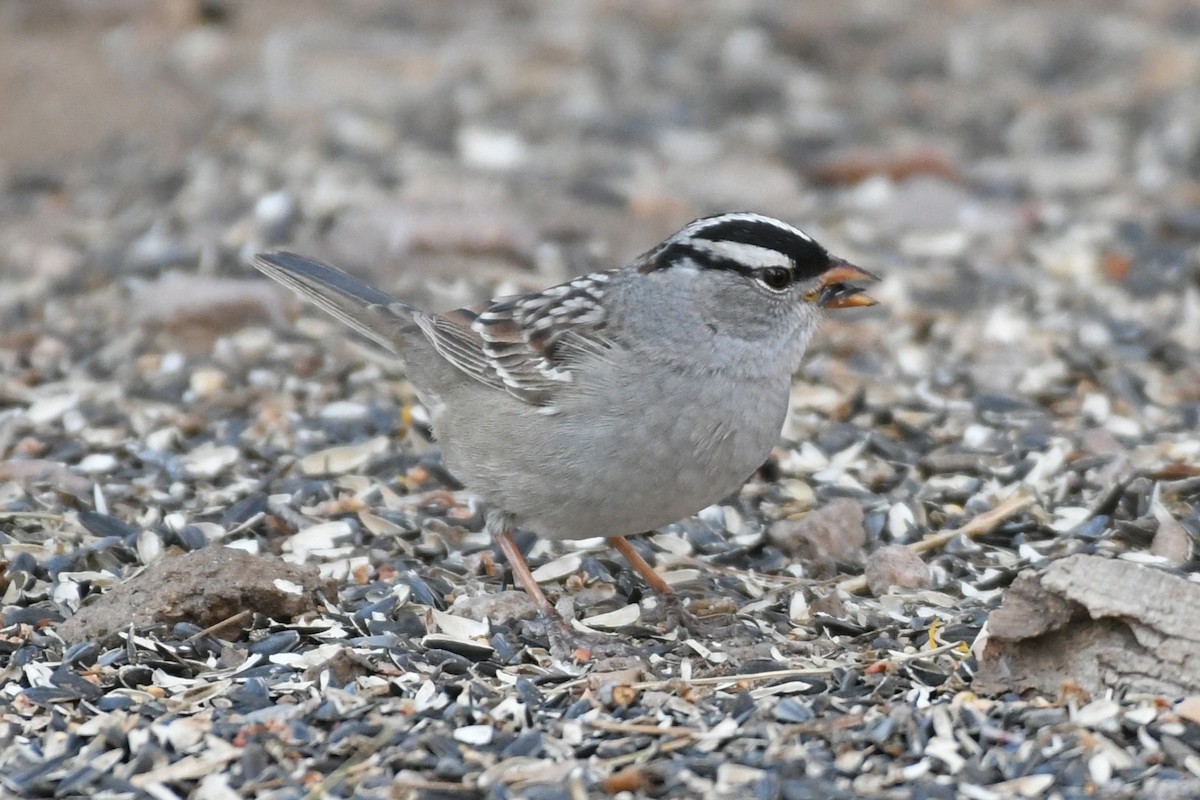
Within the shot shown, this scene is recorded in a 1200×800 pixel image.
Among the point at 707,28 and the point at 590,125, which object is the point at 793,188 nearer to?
the point at 590,125

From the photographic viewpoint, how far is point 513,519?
481cm

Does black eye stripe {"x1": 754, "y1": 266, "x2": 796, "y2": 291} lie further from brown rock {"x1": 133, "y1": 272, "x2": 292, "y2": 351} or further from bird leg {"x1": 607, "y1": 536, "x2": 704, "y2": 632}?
brown rock {"x1": 133, "y1": 272, "x2": 292, "y2": 351}

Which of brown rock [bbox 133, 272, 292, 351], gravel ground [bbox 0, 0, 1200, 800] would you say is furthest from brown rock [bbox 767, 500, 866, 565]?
brown rock [bbox 133, 272, 292, 351]

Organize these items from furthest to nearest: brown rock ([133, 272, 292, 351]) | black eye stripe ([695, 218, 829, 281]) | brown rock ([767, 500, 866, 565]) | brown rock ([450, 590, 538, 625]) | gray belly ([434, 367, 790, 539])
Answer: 1. brown rock ([133, 272, 292, 351])
2. brown rock ([767, 500, 866, 565])
3. black eye stripe ([695, 218, 829, 281])
4. brown rock ([450, 590, 538, 625])
5. gray belly ([434, 367, 790, 539])

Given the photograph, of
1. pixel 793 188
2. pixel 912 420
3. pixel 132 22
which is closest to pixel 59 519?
pixel 912 420

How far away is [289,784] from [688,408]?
1.51 meters

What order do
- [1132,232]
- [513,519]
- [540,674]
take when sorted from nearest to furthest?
[540,674], [513,519], [1132,232]

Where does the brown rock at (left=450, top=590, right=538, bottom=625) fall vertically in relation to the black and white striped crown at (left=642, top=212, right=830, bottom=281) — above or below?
below

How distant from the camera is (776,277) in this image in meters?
4.75

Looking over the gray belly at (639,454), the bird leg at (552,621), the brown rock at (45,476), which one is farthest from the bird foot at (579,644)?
the brown rock at (45,476)

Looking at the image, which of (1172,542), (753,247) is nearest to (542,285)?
(753,247)

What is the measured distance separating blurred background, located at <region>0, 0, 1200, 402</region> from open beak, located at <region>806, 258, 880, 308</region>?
166cm

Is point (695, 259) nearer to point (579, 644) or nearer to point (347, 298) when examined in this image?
point (579, 644)

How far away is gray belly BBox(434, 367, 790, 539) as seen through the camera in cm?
444
